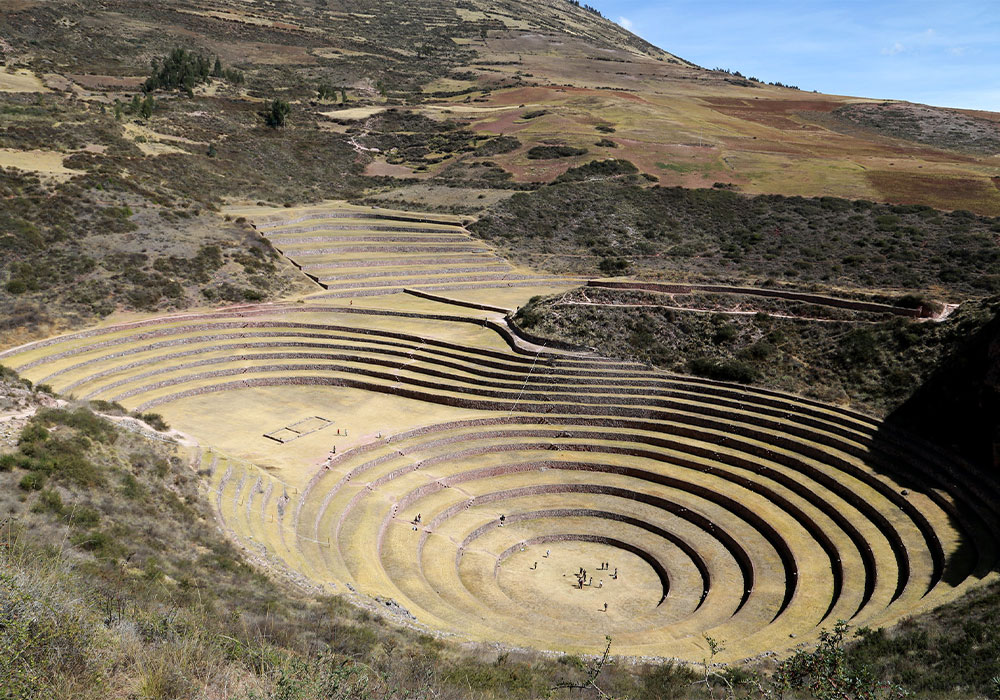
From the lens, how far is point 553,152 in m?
66.3

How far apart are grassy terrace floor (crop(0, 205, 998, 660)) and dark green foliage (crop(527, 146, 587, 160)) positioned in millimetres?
37135

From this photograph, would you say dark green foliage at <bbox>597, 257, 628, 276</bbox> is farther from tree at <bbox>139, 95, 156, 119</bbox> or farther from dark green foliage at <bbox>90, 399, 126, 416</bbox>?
tree at <bbox>139, 95, 156, 119</bbox>

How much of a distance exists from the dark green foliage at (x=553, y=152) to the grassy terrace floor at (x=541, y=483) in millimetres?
37135

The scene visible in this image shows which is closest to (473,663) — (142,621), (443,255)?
(142,621)

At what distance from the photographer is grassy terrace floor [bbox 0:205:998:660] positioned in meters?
16.8

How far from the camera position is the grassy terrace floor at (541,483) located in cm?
1678

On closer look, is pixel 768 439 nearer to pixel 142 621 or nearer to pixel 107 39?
pixel 142 621

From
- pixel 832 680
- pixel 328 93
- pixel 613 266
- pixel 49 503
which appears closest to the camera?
pixel 832 680

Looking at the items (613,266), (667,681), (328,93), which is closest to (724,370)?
(667,681)

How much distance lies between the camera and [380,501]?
816 inches

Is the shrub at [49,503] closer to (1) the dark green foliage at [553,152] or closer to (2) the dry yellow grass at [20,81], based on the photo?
(2) the dry yellow grass at [20,81]

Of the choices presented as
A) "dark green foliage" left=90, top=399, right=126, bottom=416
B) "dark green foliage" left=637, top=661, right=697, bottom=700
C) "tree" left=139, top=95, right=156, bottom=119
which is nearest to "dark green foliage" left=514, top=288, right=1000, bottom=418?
"dark green foliage" left=637, top=661, right=697, bottom=700

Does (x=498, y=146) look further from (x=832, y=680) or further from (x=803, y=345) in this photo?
(x=832, y=680)

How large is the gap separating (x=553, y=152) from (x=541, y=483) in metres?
49.5
